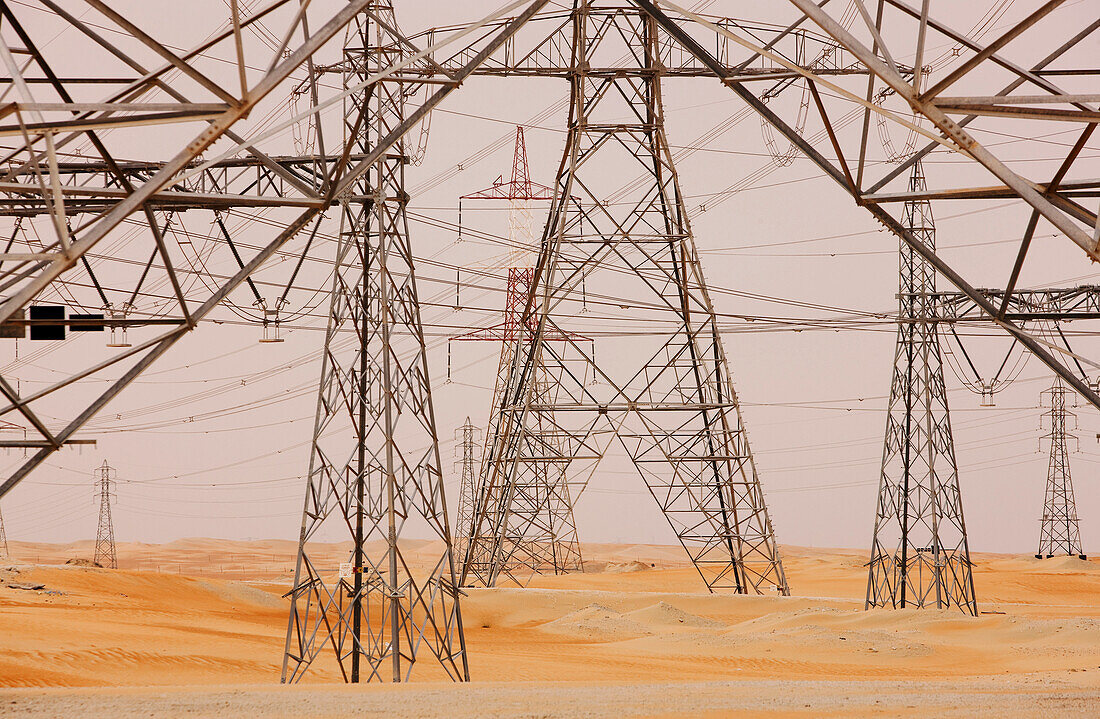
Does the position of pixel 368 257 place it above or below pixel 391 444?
above

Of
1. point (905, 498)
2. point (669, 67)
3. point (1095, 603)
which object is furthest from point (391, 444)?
point (1095, 603)

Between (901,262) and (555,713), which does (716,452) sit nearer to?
(901,262)

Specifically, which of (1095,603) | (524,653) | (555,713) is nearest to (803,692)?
(555,713)

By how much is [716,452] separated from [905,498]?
5532mm

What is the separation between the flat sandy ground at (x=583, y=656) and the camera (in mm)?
11344

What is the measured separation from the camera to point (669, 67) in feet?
95.7

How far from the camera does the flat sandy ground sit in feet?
37.2

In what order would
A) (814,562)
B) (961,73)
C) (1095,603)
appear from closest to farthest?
(961,73) < (1095,603) < (814,562)

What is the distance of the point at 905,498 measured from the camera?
31516 mm

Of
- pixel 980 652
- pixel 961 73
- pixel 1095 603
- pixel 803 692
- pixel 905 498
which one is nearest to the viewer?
pixel 961 73

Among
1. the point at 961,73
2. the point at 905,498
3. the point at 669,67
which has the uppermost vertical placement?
the point at 669,67

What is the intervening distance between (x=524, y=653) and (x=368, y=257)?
1042 cm

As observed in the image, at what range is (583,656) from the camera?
2405cm

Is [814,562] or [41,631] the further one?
[814,562]
